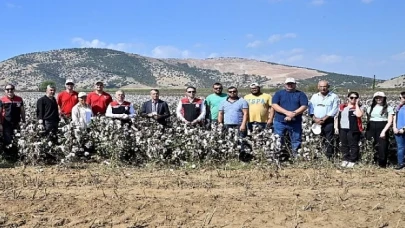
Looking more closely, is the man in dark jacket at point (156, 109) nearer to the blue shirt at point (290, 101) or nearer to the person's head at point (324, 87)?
the blue shirt at point (290, 101)

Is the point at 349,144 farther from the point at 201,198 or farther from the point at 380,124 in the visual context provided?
the point at 201,198

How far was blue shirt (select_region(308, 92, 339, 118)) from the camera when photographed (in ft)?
28.0

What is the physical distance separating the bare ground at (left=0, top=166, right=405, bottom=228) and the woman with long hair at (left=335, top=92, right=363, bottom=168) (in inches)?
18.9

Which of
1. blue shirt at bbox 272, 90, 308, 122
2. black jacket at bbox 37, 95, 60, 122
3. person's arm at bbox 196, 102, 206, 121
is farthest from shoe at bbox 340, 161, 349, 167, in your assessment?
black jacket at bbox 37, 95, 60, 122

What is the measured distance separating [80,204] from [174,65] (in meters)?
146

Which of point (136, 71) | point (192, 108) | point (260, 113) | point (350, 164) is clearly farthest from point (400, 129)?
point (136, 71)

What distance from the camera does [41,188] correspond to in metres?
6.82

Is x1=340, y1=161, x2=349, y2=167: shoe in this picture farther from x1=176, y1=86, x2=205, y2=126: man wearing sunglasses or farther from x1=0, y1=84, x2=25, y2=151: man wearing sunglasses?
x1=0, y1=84, x2=25, y2=151: man wearing sunglasses

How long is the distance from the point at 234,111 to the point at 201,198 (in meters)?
3.06

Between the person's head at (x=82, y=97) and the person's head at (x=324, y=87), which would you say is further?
the person's head at (x=82, y=97)

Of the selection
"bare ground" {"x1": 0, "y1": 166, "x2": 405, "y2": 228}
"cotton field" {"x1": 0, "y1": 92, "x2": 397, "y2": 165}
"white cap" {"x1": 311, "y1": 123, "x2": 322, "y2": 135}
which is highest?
"white cap" {"x1": 311, "y1": 123, "x2": 322, "y2": 135}

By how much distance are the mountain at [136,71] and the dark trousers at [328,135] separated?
9901 cm

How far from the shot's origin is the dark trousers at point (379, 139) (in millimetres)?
8531

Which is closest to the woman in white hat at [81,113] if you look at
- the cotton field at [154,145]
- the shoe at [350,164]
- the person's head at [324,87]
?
the cotton field at [154,145]
